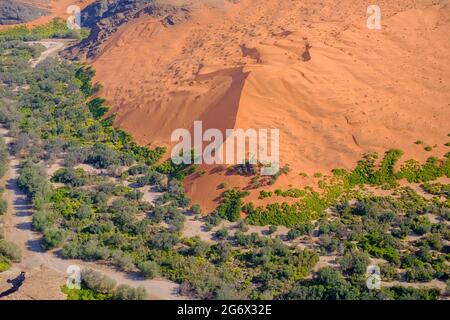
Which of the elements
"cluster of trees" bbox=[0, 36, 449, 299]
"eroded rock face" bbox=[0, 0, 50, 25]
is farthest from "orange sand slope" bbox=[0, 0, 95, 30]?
"cluster of trees" bbox=[0, 36, 449, 299]

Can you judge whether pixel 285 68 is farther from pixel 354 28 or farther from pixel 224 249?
pixel 224 249

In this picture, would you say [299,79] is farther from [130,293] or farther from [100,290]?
[100,290]

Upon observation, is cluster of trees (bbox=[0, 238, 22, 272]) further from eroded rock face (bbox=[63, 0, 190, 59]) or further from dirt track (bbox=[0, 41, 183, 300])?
eroded rock face (bbox=[63, 0, 190, 59])

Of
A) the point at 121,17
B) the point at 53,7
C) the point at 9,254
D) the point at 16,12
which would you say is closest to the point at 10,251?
the point at 9,254

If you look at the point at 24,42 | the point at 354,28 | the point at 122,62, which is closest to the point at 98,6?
the point at 24,42

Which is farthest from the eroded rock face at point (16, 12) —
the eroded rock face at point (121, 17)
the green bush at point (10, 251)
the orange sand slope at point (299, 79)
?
the green bush at point (10, 251)

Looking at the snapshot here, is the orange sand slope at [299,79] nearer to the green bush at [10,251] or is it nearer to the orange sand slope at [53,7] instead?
the green bush at [10,251]
